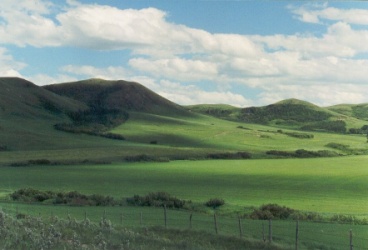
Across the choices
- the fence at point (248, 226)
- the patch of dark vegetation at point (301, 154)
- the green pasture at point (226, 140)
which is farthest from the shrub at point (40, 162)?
the green pasture at point (226, 140)

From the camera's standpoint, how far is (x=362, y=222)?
141 feet

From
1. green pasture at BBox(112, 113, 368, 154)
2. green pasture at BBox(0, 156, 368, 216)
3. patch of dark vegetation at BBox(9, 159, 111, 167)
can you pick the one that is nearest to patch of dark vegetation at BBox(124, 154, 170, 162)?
patch of dark vegetation at BBox(9, 159, 111, 167)

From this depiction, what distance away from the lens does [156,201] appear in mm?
52125

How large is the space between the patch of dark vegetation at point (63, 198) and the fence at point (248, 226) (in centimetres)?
346

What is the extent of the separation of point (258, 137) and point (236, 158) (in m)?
60.4

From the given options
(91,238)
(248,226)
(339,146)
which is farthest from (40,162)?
(339,146)

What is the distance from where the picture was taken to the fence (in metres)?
32.0

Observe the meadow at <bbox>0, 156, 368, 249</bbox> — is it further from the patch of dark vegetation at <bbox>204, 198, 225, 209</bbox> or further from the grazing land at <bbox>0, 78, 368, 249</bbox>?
the patch of dark vegetation at <bbox>204, 198, 225, 209</bbox>

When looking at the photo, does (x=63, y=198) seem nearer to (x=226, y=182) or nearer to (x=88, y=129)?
(x=226, y=182)

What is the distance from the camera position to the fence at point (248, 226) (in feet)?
105

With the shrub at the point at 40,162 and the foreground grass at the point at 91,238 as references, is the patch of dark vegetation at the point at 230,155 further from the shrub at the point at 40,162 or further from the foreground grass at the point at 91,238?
the foreground grass at the point at 91,238

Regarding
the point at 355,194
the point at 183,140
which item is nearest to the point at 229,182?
the point at 355,194

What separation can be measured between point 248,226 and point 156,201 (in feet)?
51.7

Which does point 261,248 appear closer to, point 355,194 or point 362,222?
point 362,222
